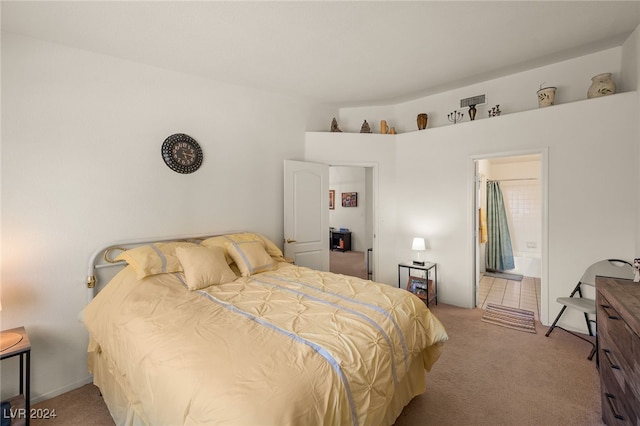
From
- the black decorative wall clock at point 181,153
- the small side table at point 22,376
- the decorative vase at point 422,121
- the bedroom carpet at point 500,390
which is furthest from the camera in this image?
the decorative vase at point 422,121

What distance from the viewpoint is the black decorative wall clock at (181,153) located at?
2936 mm

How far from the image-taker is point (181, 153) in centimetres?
302

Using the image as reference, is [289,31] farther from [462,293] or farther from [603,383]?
[462,293]

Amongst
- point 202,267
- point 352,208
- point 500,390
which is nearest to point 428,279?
point 500,390

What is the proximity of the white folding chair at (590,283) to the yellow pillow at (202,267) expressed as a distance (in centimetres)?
326

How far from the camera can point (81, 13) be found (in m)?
2.11

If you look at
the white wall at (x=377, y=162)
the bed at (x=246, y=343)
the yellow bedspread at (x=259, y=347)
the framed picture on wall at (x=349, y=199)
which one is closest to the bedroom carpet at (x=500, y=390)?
the bed at (x=246, y=343)

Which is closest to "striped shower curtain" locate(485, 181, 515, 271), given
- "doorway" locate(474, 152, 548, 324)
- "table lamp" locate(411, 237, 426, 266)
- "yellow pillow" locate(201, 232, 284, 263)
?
"doorway" locate(474, 152, 548, 324)

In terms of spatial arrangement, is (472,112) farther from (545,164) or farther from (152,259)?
(152,259)

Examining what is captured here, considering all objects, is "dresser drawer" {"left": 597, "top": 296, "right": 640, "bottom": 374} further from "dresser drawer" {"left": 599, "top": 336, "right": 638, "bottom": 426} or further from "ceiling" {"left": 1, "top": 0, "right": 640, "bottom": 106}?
"ceiling" {"left": 1, "top": 0, "right": 640, "bottom": 106}

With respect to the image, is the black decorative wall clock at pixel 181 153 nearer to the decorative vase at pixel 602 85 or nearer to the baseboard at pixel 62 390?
the baseboard at pixel 62 390

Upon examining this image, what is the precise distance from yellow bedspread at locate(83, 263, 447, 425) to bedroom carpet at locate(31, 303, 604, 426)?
1.17 ft

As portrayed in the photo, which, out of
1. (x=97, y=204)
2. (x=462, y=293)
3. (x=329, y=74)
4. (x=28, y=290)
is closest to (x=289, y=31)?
(x=329, y=74)

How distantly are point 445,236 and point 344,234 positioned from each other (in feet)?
14.4
